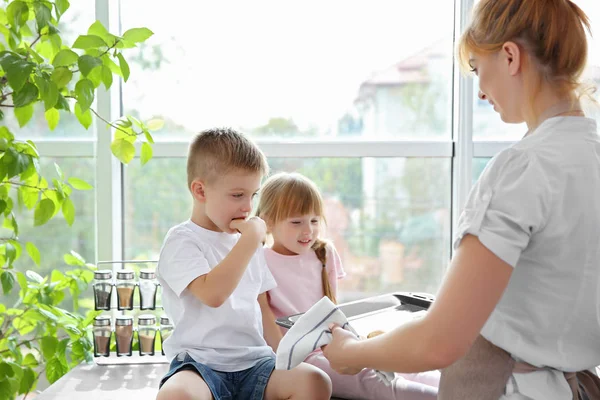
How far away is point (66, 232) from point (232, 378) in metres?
1.21

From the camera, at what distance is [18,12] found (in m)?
1.95

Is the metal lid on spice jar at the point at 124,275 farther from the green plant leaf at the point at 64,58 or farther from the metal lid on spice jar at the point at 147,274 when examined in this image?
the green plant leaf at the point at 64,58

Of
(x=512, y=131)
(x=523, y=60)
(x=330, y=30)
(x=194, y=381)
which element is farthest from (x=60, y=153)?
(x=523, y=60)

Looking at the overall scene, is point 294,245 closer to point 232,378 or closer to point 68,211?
point 232,378

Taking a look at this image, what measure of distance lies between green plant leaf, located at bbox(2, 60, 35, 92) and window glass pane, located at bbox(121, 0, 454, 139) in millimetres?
764

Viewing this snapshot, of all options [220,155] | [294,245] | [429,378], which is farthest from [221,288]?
[429,378]

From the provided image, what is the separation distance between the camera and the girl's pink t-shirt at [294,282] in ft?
6.93

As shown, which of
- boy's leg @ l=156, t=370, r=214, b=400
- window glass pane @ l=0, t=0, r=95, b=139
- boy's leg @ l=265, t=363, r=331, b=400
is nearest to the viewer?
boy's leg @ l=156, t=370, r=214, b=400

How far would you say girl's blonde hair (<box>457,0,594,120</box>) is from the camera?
1032 millimetres

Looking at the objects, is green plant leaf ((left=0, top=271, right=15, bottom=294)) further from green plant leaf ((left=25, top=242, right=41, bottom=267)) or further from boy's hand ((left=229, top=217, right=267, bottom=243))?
boy's hand ((left=229, top=217, right=267, bottom=243))

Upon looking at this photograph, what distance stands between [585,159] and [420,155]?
1.64 metres

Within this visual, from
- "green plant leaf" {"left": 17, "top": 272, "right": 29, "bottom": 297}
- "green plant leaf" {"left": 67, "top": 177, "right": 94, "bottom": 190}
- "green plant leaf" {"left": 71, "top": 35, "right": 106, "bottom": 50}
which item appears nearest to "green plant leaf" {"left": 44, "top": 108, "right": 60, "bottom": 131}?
"green plant leaf" {"left": 67, "top": 177, "right": 94, "bottom": 190}

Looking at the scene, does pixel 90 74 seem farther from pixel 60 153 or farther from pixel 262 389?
pixel 262 389

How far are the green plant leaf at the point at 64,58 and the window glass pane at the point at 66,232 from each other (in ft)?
2.27
